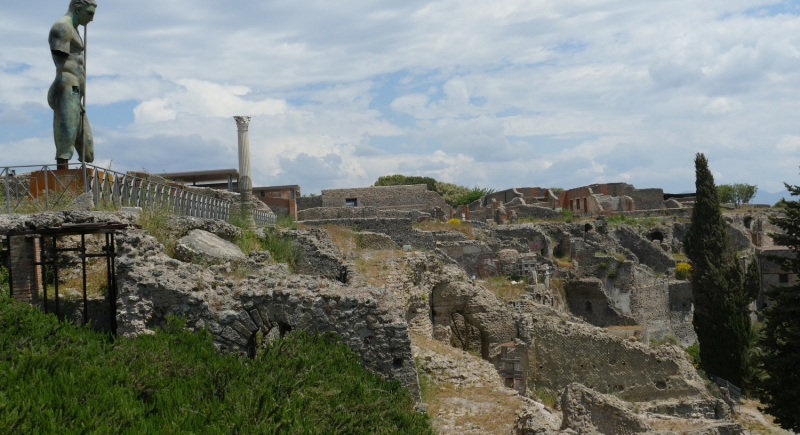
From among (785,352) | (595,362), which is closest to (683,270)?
(785,352)

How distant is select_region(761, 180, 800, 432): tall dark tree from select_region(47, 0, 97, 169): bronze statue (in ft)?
48.5

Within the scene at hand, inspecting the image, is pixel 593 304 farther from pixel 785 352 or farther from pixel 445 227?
pixel 785 352

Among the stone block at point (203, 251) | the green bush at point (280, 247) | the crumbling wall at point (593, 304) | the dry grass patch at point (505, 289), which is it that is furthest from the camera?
the crumbling wall at point (593, 304)

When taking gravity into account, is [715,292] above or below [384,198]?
below

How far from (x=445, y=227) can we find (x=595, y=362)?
1660cm

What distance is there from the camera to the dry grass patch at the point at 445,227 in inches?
1236

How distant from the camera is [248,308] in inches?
323

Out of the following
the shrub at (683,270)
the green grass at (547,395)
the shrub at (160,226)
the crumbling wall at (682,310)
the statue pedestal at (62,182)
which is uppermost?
the statue pedestal at (62,182)

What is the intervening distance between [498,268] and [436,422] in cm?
1969

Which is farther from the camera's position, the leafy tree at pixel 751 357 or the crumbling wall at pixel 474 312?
the leafy tree at pixel 751 357

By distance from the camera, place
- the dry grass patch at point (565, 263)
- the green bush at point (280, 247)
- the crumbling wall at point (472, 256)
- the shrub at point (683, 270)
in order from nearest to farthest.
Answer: the green bush at point (280, 247) → the crumbling wall at point (472, 256) → the dry grass patch at point (565, 263) → the shrub at point (683, 270)

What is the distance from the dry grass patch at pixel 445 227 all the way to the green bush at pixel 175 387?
2347cm

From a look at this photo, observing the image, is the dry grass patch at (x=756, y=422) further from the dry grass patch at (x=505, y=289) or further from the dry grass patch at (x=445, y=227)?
the dry grass patch at (x=445, y=227)

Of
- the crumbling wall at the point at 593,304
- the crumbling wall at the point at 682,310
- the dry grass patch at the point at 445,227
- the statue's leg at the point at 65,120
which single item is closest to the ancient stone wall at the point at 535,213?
the crumbling wall at the point at 682,310
